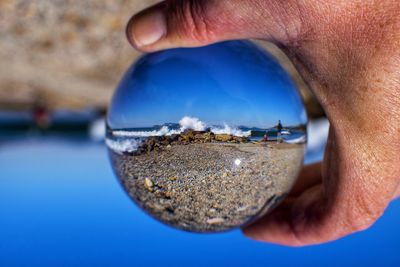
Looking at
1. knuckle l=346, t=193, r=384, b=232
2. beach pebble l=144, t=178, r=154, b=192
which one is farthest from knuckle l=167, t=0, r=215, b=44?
knuckle l=346, t=193, r=384, b=232

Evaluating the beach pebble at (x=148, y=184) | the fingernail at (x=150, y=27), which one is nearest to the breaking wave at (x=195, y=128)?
the beach pebble at (x=148, y=184)

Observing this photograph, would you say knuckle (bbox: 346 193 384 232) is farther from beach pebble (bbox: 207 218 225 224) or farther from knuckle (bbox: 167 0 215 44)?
knuckle (bbox: 167 0 215 44)

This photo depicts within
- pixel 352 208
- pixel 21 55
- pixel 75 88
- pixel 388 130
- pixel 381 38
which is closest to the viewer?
pixel 381 38

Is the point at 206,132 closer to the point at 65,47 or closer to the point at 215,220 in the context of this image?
the point at 215,220

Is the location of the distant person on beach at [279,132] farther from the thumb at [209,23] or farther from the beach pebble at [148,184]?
the beach pebble at [148,184]

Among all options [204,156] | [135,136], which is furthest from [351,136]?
[135,136]

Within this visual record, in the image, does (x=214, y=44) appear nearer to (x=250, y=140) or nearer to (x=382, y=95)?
(x=250, y=140)
